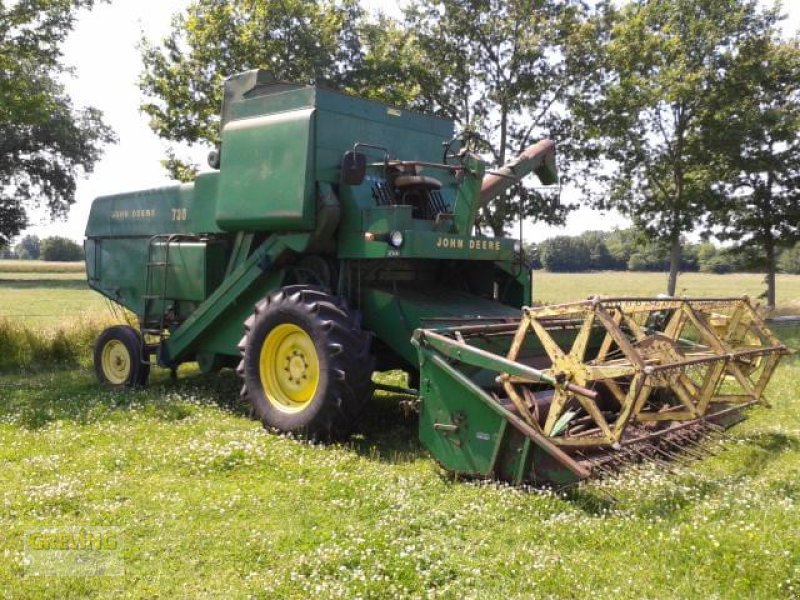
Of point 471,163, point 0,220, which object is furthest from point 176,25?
point 0,220

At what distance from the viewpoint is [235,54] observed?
1759 cm

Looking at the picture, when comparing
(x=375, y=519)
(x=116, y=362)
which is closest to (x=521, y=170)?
(x=375, y=519)

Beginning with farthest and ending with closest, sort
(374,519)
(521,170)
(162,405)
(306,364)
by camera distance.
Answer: (521,170), (162,405), (306,364), (374,519)

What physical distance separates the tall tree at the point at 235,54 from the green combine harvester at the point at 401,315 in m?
8.97

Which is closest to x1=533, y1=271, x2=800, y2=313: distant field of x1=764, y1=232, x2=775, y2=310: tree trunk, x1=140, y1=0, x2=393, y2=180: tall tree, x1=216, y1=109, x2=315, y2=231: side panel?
x1=764, y1=232, x2=775, y2=310: tree trunk

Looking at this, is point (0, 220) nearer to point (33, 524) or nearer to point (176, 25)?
point (176, 25)

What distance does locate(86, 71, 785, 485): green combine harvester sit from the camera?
17.1ft

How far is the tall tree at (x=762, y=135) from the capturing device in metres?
19.7

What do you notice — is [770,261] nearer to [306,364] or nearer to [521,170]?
[521,170]

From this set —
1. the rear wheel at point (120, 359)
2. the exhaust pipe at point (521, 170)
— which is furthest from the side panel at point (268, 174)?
the rear wheel at point (120, 359)

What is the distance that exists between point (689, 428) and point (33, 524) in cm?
486

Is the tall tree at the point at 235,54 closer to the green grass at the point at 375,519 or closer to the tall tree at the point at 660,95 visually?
the tall tree at the point at 660,95

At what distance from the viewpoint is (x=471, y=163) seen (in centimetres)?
689

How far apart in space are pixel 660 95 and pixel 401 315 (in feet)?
47.3
